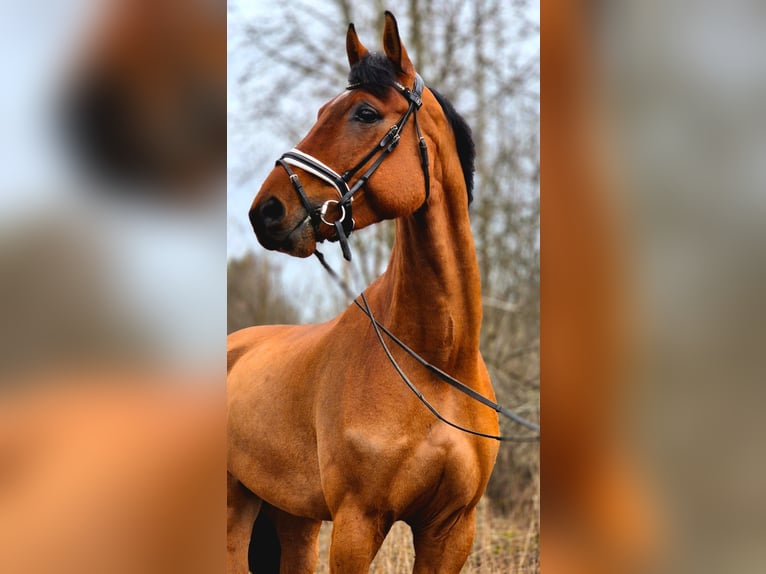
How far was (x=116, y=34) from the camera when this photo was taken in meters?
1.30

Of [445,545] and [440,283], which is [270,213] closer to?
[440,283]

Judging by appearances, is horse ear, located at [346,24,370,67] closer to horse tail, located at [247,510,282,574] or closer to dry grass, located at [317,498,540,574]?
A: dry grass, located at [317,498,540,574]

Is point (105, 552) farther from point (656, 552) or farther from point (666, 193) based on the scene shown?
point (666, 193)

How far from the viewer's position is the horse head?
200cm

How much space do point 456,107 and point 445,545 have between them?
1697 mm

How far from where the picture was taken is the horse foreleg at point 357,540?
7.34 feet

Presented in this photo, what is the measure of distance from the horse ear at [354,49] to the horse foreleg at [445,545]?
143 cm

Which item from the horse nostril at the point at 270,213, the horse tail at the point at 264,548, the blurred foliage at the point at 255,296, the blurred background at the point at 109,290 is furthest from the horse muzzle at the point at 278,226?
the horse tail at the point at 264,548

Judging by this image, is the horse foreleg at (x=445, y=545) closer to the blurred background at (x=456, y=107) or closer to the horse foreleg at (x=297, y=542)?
the blurred background at (x=456, y=107)

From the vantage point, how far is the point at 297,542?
2.93m

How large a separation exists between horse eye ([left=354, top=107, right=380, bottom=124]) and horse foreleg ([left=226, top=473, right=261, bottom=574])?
4.90 ft

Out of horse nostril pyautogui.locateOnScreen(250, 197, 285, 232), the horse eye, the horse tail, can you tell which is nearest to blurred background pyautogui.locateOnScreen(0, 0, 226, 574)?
horse nostril pyautogui.locateOnScreen(250, 197, 285, 232)

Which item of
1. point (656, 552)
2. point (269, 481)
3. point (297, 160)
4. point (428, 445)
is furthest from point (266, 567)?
point (656, 552)

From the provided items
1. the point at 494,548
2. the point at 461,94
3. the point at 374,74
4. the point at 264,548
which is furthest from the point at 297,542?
the point at 461,94
